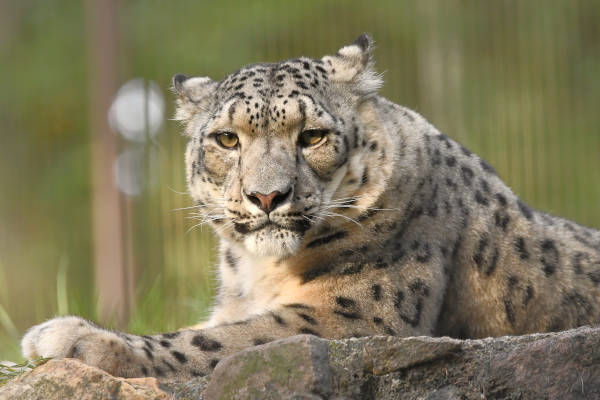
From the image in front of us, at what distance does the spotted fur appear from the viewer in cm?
412

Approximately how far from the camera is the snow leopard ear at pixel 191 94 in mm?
5121

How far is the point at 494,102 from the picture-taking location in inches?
380

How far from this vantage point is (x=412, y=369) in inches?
122

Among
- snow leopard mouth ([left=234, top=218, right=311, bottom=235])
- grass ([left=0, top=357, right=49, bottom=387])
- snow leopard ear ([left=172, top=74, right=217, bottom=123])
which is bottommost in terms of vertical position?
grass ([left=0, top=357, right=49, bottom=387])

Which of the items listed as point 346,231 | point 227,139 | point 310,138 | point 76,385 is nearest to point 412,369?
point 76,385

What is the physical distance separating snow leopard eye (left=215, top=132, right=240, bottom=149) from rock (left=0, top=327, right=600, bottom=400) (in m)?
1.73

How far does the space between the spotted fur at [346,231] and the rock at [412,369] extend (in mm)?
857

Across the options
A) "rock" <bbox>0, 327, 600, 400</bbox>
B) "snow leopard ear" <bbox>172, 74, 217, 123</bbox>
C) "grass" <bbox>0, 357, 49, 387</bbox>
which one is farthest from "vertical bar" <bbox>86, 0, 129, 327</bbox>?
"rock" <bbox>0, 327, 600, 400</bbox>

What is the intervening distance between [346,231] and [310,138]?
53 centimetres

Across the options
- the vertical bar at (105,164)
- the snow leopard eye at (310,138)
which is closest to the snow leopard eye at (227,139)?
the snow leopard eye at (310,138)

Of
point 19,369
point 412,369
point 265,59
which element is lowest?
point 19,369

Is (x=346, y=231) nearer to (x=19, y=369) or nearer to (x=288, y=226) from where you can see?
(x=288, y=226)

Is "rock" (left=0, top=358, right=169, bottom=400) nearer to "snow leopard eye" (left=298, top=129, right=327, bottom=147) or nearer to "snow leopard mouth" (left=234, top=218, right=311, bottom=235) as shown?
"snow leopard mouth" (left=234, top=218, right=311, bottom=235)

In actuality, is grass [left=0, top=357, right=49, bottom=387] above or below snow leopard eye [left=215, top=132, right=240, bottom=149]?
below
